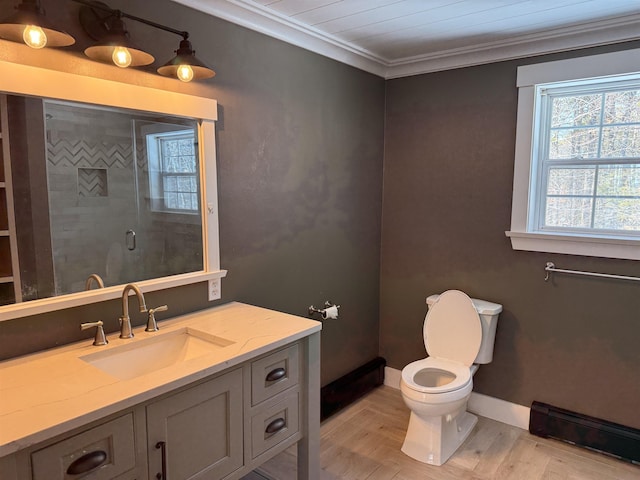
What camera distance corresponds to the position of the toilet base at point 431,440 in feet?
8.16

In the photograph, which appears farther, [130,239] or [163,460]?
[130,239]

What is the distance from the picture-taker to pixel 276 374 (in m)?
1.82

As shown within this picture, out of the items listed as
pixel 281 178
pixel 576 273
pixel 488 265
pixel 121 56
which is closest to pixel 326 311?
pixel 281 178

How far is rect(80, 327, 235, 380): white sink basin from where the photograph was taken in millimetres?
1692

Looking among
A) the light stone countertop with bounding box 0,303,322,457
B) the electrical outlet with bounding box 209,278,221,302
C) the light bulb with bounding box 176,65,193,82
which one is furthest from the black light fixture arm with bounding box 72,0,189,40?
the light stone countertop with bounding box 0,303,322,457

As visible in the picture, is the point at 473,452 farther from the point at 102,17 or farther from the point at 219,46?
the point at 102,17

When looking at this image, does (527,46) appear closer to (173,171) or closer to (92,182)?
(173,171)

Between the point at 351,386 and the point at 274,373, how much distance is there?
56.3 inches

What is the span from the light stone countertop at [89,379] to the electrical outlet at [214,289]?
0.70ft

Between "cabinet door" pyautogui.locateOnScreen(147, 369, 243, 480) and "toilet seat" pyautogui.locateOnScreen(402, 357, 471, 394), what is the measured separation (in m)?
1.14

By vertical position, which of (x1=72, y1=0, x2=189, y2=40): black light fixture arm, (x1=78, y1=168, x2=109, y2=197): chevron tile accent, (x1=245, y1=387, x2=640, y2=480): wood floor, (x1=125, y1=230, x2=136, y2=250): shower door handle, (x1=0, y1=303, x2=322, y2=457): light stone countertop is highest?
(x1=72, y1=0, x2=189, y2=40): black light fixture arm

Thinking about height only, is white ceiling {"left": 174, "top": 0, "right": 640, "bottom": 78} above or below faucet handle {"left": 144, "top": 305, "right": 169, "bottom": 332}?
above

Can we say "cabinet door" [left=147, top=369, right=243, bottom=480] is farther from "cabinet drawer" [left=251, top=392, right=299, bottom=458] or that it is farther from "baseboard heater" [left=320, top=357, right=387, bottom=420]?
"baseboard heater" [left=320, top=357, right=387, bottom=420]

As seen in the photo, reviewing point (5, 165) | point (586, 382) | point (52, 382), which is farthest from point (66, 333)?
point (586, 382)
